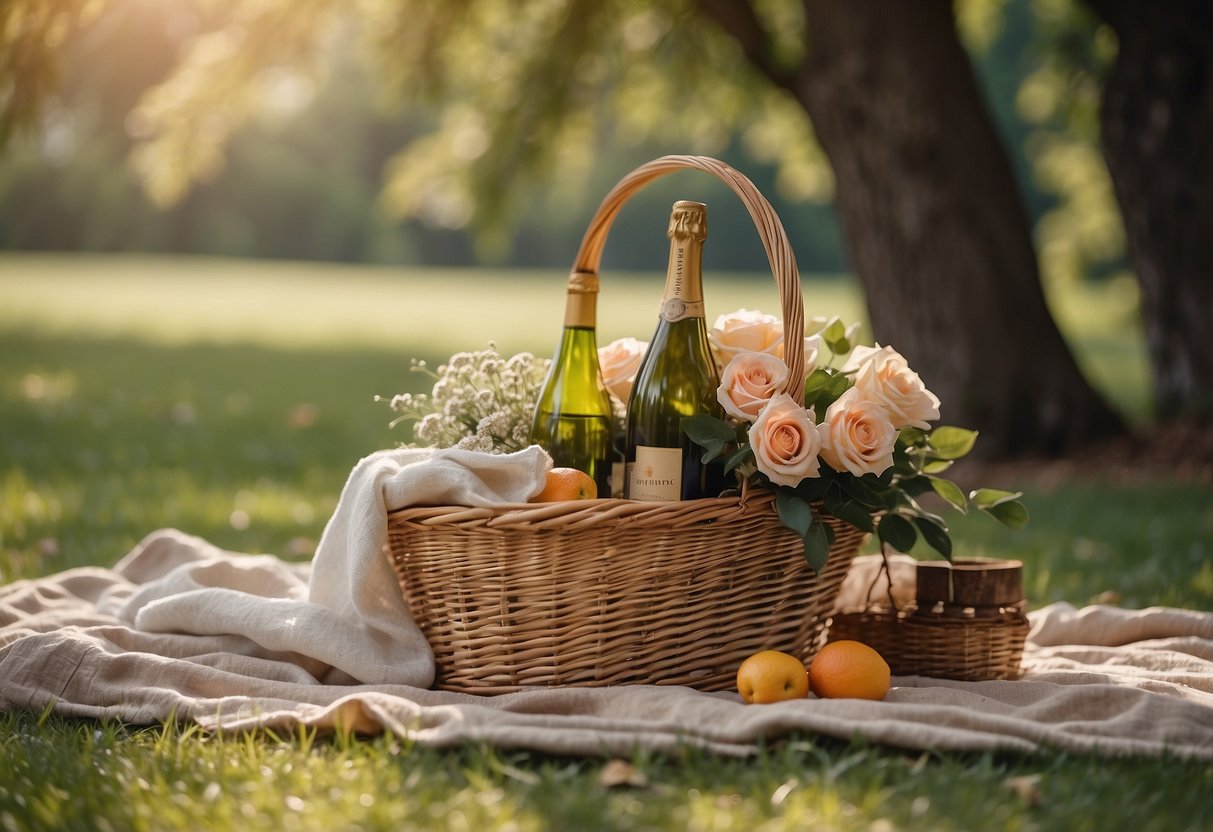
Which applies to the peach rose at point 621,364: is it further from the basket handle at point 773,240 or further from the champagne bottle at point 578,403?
the basket handle at point 773,240

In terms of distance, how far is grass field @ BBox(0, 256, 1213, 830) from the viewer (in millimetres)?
1813

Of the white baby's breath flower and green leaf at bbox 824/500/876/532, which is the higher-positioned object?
the white baby's breath flower

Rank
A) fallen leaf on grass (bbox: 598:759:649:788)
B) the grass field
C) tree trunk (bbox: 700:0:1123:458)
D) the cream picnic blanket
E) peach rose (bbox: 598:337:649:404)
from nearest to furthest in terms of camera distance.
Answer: the grass field < fallen leaf on grass (bbox: 598:759:649:788) < the cream picnic blanket < peach rose (bbox: 598:337:649:404) < tree trunk (bbox: 700:0:1123:458)

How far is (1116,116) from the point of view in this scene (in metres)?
6.13

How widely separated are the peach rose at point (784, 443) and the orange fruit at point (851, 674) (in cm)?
37

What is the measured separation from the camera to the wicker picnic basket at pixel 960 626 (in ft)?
8.55

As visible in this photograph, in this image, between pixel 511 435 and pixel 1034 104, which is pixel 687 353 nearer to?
pixel 511 435

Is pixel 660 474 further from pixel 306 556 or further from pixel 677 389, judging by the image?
pixel 306 556

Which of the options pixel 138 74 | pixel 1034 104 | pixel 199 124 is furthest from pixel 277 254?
pixel 199 124

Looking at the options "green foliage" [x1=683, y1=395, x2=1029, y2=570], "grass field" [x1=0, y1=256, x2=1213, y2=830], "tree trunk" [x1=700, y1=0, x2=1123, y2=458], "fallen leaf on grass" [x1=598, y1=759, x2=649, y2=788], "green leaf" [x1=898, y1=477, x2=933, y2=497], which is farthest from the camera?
"tree trunk" [x1=700, y1=0, x2=1123, y2=458]

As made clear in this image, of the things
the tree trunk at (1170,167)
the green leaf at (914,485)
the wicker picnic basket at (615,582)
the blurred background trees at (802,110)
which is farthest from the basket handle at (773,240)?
the tree trunk at (1170,167)

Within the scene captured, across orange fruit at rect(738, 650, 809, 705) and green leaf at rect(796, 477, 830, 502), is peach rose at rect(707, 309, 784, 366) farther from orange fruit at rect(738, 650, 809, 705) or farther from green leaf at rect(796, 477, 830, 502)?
orange fruit at rect(738, 650, 809, 705)

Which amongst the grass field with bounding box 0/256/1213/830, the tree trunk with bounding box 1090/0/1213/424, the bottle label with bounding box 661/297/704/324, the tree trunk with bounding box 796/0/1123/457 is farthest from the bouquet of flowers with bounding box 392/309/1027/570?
the tree trunk with bounding box 1090/0/1213/424

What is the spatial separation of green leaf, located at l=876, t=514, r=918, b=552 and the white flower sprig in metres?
0.79
